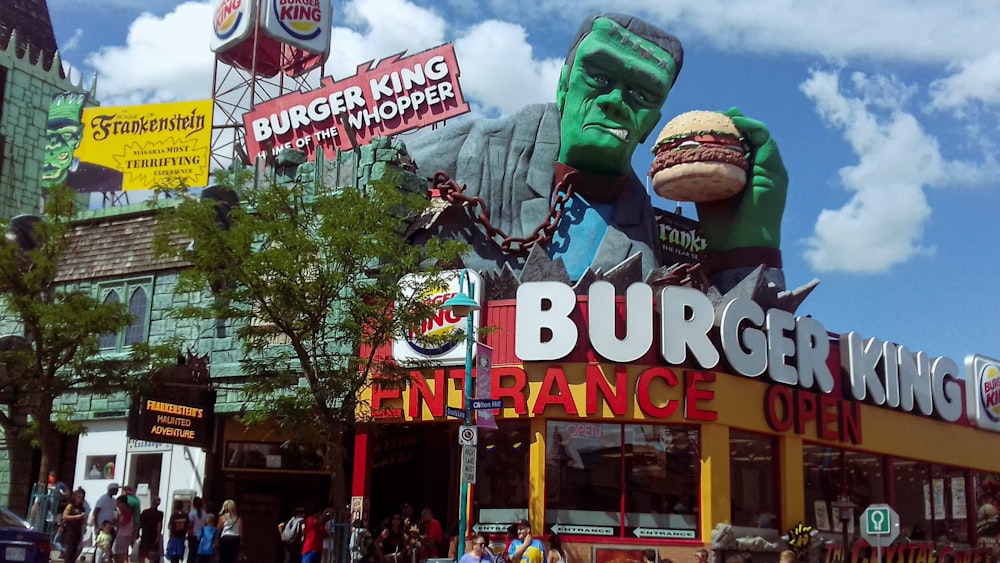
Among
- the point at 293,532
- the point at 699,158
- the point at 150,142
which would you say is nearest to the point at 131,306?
the point at 293,532

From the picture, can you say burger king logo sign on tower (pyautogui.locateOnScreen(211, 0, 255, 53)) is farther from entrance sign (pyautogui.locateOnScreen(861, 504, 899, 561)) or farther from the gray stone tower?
entrance sign (pyautogui.locateOnScreen(861, 504, 899, 561))

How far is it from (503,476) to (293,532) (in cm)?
447

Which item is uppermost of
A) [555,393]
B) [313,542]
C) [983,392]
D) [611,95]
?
[611,95]

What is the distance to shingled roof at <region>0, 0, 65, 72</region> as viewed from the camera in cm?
5238

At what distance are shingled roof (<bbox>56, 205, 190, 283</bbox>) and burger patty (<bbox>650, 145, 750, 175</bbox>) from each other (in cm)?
1322

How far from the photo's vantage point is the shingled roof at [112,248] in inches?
1077

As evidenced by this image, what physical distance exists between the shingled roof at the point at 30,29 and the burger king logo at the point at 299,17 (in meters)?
19.6

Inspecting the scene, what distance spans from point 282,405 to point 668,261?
26.8 m

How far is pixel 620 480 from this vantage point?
20906 mm

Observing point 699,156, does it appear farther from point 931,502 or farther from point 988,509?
point 988,509

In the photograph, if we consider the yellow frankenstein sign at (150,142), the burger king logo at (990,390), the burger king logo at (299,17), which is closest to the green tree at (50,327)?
the yellow frankenstein sign at (150,142)

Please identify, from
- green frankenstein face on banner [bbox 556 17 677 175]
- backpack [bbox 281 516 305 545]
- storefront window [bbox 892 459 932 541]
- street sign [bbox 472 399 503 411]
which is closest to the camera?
street sign [bbox 472 399 503 411]

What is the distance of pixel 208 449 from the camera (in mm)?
25016

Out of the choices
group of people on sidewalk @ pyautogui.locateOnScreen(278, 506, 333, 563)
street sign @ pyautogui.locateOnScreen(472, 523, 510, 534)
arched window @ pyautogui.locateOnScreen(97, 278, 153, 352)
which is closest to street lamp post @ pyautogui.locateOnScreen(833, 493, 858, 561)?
street sign @ pyautogui.locateOnScreen(472, 523, 510, 534)
